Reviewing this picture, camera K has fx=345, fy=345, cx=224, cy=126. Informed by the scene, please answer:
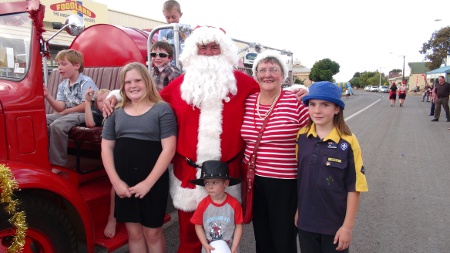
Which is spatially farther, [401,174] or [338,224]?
[401,174]

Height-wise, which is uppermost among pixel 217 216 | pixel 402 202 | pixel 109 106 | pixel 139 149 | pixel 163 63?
pixel 163 63

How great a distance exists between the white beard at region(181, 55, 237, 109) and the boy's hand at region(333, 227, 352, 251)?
123 centimetres

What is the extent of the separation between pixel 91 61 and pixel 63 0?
43.8ft

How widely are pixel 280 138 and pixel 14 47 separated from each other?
1993 millimetres

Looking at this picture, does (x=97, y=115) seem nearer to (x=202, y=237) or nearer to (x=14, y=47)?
(x=14, y=47)

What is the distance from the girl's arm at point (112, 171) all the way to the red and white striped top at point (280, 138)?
970 mm

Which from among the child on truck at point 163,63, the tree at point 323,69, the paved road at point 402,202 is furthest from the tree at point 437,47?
the child on truck at point 163,63

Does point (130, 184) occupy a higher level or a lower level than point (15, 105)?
lower

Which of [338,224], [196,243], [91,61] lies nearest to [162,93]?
[196,243]

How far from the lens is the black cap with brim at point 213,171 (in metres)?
2.41

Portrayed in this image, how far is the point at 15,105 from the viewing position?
2334 millimetres

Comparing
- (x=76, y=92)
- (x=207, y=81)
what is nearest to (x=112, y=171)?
(x=207, y=81)

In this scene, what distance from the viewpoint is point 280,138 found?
8.12 feet

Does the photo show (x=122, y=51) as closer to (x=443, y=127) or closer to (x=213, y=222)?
(x=213, y=222)
